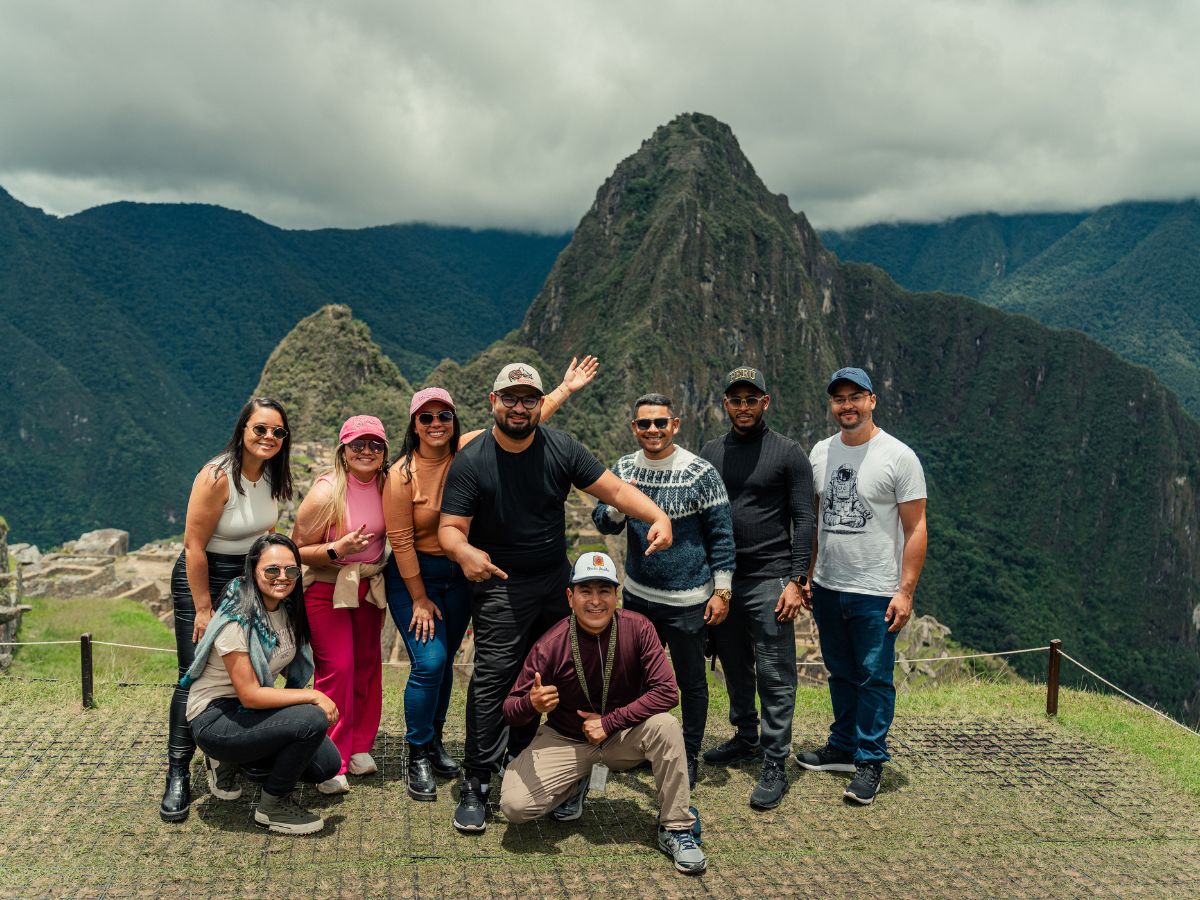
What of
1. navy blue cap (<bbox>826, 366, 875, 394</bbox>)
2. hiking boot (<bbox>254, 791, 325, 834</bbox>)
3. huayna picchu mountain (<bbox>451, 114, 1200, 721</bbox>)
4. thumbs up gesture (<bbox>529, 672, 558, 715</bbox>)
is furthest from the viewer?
huayna picchu mountain (<bbox>451, 114, 1200, 721</bbox>)

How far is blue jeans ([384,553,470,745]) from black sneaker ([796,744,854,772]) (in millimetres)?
2265

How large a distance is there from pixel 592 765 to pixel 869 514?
6.62 feet

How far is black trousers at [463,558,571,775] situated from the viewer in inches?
166

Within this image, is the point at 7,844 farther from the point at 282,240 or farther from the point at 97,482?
the point at 282,240

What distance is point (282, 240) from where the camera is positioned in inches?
7697

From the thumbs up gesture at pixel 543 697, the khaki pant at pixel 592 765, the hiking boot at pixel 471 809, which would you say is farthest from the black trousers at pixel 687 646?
the hiking boot at pixel 471 809

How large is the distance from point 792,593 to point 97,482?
116 metres

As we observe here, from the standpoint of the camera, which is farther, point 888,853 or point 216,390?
point 216,390

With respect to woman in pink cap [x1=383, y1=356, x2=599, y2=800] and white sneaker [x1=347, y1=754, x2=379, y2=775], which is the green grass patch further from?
woman in pink cap [x1=383, y1=356, x2=599, y2=800]

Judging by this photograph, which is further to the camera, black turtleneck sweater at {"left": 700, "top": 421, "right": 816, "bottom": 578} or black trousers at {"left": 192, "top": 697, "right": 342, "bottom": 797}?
black turtleneck sweater at {"left": 700, "top": 421, "right": 816, "bottom": 578}

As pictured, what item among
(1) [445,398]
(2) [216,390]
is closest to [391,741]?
(1) [445,398]

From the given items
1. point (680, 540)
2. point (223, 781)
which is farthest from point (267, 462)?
point (680, 540)

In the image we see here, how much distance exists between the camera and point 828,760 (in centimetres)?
515

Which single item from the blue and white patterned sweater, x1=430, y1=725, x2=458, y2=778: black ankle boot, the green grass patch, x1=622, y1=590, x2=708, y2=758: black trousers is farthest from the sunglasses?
the green grass patch
